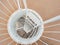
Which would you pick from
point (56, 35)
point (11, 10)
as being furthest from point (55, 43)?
point (11, 10)

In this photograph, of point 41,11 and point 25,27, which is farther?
point 41,11

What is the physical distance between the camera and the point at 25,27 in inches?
23.9

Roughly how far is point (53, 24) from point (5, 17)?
0.27 meters

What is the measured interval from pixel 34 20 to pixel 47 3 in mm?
155

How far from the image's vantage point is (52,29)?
0.70 meters

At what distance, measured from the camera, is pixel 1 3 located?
71 cm

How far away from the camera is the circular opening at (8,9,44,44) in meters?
0.59

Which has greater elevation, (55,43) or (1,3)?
(1,3)

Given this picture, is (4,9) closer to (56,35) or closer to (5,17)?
(5,17)

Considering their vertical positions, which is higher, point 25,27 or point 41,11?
point 41,11

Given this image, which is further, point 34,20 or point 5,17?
point 5,17

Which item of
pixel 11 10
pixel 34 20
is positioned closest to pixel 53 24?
pixel 34 20

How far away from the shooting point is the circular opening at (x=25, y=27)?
1.95ft

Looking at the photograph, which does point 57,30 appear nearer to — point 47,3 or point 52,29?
point 52,29
